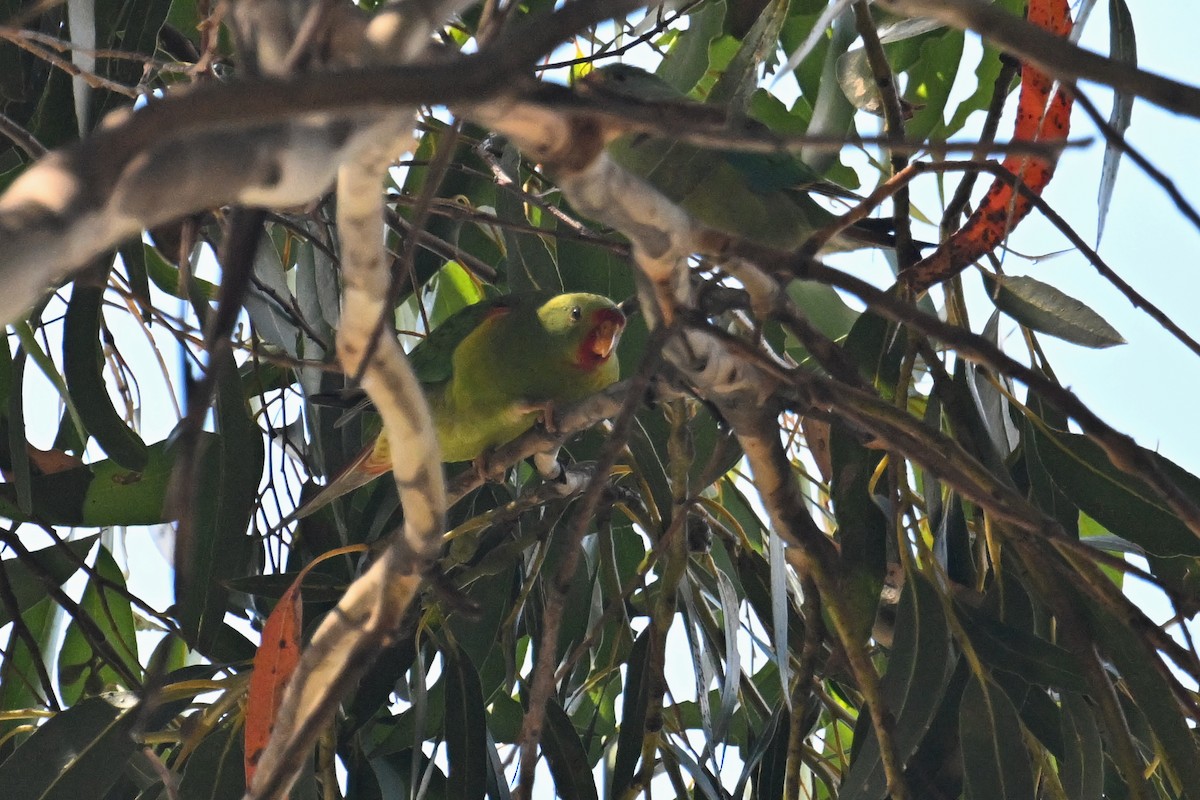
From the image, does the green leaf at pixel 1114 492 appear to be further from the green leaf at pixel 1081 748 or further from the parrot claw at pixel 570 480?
the parrot claw at pixel 570 480

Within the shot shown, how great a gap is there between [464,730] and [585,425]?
1.47 feet

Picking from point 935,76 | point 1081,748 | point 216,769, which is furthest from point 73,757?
point 935,76

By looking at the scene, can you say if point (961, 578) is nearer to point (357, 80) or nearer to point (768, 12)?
point (768, 12)

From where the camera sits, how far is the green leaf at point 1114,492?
125 centimetres

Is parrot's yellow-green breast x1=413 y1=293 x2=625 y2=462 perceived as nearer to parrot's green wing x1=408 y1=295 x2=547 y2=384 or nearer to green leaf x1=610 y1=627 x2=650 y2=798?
parrot's green wing x1=408 y1=295 x2=547 y2=384

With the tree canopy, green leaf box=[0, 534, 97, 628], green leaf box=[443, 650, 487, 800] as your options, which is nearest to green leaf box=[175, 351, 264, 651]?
the tree canopy

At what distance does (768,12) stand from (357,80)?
3.66 ft

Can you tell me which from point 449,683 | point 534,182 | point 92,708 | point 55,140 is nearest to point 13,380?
point 55,140

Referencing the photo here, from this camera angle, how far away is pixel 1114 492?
1.29 metres

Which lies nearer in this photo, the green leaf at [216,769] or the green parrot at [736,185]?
the green leaf at [216,769]

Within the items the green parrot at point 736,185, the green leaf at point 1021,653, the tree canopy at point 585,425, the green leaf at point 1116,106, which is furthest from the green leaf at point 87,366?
the green leaf at point 1116,106

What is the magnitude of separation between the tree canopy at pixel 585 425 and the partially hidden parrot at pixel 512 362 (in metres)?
0.04

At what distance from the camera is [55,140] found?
1.55m

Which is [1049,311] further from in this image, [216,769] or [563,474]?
[216,769]
